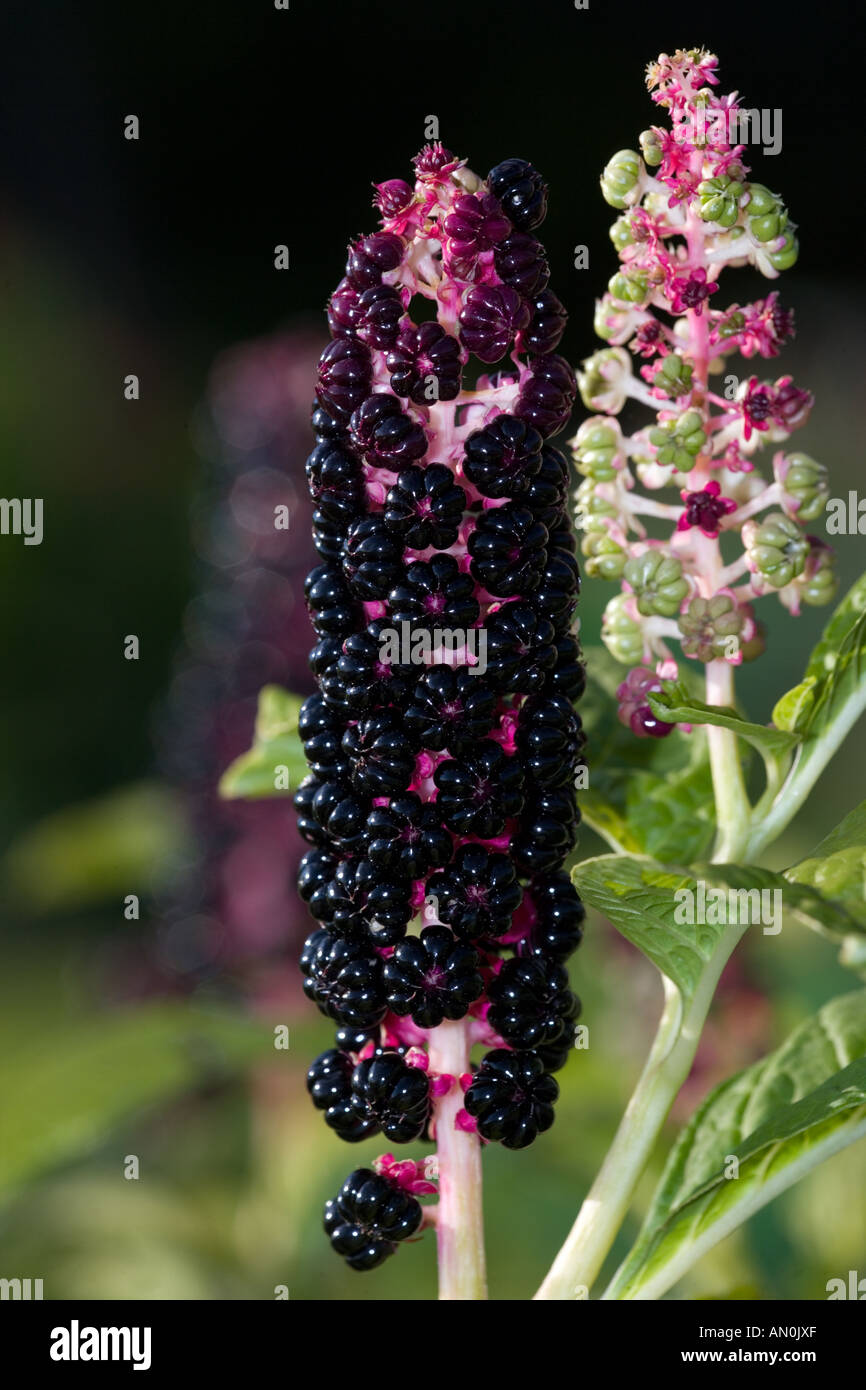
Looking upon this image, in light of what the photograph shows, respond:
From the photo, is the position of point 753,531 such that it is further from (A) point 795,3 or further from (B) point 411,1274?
(A) point 795,3

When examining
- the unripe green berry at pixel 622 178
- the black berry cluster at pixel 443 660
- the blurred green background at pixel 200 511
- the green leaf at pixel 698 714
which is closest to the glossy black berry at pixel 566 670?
the black berry cluster at pixel 443 660

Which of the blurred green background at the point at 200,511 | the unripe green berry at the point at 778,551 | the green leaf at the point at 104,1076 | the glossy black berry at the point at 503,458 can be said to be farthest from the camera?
the blurred green background at the point at 200,511

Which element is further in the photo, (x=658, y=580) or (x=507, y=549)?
(x=658, y=580)

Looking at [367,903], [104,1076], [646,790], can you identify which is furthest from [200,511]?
[367,903]

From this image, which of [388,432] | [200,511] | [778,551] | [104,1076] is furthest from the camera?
[200,511]

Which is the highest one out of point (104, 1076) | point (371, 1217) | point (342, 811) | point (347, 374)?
point (347, 374)

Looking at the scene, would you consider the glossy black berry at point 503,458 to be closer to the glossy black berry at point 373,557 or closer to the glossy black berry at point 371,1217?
the glossy black berry at point 373,557

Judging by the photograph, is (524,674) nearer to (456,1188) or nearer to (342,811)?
(342,811)
